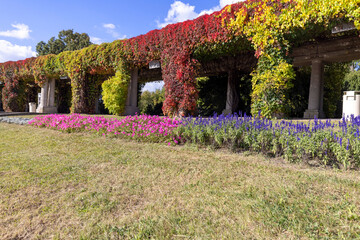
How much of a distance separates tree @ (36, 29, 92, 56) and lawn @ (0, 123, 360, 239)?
33.6 m

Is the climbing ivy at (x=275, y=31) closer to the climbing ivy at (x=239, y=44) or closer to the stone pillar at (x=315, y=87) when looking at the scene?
the climbing ivy at (x=239, y=44)

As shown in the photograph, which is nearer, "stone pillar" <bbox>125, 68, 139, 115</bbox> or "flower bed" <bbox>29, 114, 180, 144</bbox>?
"flower bed" <bbox>29, 114, 180, 144</bbox>

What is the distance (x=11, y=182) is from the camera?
2721 millimetres

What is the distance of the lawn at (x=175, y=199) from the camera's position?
1.66 m

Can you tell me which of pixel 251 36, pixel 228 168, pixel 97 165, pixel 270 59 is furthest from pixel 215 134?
pixel 251 36

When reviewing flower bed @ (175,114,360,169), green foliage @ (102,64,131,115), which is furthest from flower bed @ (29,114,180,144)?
green foliage @ (102,64,131,115)

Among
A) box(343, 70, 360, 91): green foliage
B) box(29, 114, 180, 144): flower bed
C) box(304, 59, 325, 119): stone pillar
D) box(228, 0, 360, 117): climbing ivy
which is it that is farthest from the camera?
box(343, 70, 360, 91): green foliage

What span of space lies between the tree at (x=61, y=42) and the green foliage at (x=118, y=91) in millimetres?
25659

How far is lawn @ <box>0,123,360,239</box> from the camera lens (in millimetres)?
1656

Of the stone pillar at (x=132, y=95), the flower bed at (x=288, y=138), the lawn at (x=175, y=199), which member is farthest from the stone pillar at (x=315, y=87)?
the stone pillar at (x=132, y=95)

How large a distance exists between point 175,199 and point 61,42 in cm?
3788

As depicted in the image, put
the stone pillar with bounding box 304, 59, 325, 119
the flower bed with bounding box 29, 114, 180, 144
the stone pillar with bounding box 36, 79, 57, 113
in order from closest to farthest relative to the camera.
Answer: the flower bed with bounding box 29, 114, 180, 144 < the stone pillar with bounding box 304, 59, 325, 119 < the stone pillar with bounding box 36, 79, 57, 113

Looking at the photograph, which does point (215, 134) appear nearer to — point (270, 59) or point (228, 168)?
point (228, 168)

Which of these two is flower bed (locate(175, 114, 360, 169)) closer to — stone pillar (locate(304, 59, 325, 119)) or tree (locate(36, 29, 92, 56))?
stone pillar (locate(304, 59, 325, 119))
